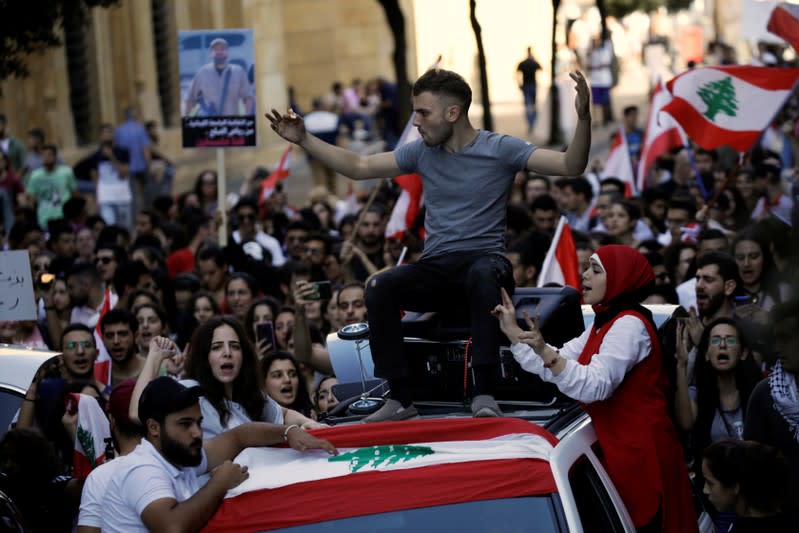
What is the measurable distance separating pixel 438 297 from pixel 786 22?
22.1ft

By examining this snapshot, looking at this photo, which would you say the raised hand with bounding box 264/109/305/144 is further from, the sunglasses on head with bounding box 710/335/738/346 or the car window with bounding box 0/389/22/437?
the sunglasses on head with bounding box 710/335/738/346

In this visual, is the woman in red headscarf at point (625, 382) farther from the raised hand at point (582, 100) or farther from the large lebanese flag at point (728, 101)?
the large lebanese flag at point (728, 101)

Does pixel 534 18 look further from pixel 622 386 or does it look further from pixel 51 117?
pixel 622 386

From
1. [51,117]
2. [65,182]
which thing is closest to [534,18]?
[51,117]

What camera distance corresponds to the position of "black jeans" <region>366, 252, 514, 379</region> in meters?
6.03

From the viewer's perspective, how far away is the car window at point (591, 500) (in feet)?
17.1

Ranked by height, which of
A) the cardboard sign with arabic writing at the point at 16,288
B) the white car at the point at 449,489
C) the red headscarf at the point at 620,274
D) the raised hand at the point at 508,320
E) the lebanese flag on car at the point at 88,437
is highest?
the red headscarf at the point at 620,274

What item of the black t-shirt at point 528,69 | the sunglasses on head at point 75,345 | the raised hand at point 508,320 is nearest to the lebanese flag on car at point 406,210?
the sunglasses on head at point 75,345

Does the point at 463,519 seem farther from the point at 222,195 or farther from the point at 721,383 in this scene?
the point at 222,195

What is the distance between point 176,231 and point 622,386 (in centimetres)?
998

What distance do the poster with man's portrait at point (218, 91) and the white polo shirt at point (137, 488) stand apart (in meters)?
7.98

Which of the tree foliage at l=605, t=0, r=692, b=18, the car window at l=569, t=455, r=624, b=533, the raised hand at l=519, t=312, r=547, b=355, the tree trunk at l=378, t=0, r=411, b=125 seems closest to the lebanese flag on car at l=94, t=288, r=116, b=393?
the raised hand at l=519, t=312, r=547, b=355

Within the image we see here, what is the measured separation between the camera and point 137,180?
77.4 feet

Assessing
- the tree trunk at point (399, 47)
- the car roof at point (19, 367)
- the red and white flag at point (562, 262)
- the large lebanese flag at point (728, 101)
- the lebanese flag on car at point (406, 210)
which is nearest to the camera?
the car roof at point (19, 367)
